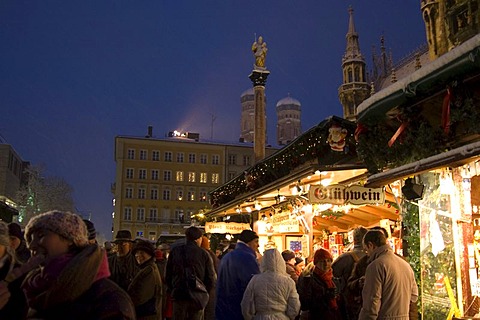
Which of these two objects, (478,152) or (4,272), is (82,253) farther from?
(478,152)

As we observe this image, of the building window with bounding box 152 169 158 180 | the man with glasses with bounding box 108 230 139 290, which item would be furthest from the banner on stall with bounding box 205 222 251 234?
the building window with bounding box 152 169 158 180

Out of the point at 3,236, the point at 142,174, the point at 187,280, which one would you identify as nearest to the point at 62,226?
the point at 3,236

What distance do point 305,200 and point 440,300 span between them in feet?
17.1

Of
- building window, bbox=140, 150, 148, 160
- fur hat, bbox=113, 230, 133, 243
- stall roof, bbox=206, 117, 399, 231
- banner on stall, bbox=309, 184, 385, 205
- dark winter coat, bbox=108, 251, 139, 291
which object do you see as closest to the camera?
dark winter coat, bbox=108, 251, 139, 291

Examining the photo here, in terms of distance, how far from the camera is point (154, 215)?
225 ft

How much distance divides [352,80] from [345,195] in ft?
167

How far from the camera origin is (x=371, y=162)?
779cm

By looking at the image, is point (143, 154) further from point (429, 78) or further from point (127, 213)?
point (429, 78)

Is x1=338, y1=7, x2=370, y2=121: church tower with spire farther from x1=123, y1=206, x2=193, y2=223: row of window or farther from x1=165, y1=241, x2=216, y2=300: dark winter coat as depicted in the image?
x1=165, y1=241, x2=216, y2=300: dark winter coat

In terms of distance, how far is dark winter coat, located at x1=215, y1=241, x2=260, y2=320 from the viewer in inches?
247

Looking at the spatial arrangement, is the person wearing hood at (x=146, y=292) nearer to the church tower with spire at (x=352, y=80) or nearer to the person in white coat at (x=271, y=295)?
the person in white coat at (x=271, y=295)

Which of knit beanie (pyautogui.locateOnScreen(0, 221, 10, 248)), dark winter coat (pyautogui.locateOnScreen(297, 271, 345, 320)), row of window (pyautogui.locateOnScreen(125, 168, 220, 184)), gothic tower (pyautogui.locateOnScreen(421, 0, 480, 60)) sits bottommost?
dark winter coat (pyautogui.locateOnScreen(297, 271, 345, 320))

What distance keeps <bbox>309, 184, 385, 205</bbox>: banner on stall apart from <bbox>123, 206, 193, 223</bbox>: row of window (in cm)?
5865

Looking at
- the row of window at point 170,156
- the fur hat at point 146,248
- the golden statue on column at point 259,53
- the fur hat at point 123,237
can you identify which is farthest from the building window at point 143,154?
the fur hat at point 146,248
